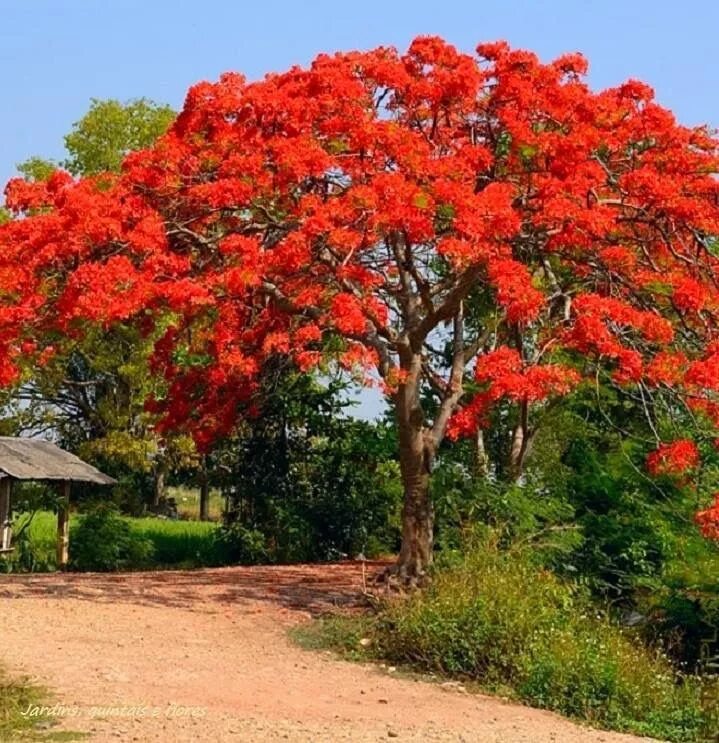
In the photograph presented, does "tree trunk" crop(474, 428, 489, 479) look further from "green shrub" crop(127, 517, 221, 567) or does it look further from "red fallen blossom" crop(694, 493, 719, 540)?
"green shrub" crop(127, 517, 221, 567)

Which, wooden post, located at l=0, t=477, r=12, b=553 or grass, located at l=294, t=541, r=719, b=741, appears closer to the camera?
grass, located at l=294, t=541, r=719, b=741

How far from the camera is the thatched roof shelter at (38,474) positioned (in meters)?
18.8

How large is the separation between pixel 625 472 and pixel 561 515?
80 cm

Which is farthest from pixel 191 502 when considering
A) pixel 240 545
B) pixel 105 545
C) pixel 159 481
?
pixel 105 545

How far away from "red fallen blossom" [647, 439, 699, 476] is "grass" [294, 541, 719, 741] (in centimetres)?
143

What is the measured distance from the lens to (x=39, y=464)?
19453 mm

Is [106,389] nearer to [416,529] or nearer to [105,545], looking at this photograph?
[105,545]

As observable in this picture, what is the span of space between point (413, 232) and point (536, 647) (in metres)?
4.41

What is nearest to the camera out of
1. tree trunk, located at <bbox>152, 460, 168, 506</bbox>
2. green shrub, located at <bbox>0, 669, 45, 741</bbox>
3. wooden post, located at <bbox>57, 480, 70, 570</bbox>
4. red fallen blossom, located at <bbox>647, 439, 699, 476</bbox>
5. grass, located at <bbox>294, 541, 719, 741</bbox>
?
green shrub, located at <bbox>0, 669, 45, 741</bbox>

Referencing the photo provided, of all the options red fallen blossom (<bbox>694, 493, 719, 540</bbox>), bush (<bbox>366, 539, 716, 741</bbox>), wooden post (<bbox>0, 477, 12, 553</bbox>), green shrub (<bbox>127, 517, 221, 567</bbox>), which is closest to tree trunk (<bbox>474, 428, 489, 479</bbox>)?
bush (<bbox>366, 539, 716, 741</bbox>)

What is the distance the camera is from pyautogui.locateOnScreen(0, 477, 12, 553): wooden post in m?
19.4

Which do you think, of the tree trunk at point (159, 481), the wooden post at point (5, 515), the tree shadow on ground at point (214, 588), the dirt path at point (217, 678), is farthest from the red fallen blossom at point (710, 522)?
the tree trunk at point (159, 481)

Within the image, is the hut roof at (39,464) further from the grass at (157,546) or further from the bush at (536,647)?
the bush at (536,647)

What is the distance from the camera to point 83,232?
485 inches
